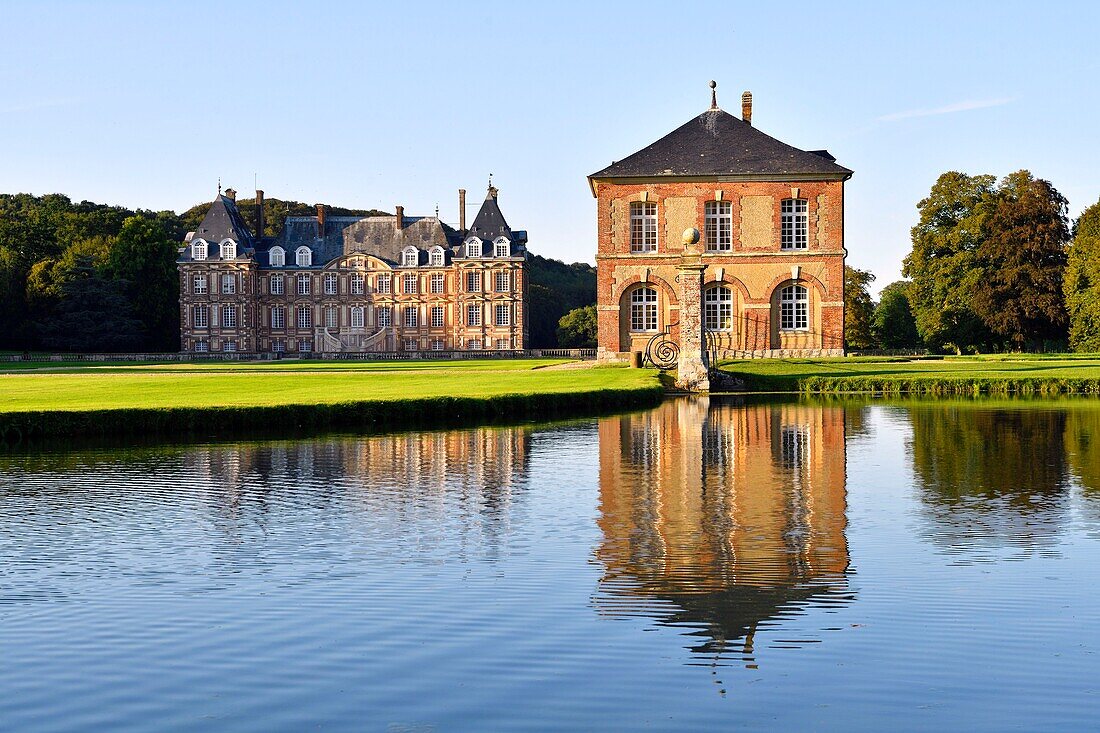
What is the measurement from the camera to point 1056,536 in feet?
29.2

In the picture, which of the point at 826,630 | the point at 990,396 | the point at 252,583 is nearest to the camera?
the point at 826,630

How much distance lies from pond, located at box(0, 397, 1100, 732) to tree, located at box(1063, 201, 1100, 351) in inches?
1446

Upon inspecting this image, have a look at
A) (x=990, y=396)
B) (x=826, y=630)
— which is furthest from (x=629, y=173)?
(x=826, y=630)

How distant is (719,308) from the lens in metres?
41.8

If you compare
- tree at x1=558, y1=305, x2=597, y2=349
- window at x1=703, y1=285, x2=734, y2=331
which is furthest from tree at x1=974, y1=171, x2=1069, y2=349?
tree at x1=558, y1=305, x2=597, y2=349

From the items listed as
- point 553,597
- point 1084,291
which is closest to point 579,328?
point 1084,291

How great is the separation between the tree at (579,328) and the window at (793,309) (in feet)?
107

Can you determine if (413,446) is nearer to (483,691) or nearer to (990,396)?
(483,691)

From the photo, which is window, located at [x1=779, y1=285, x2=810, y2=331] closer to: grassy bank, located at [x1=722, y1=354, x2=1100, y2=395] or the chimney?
grassy bank, located at [x1=722, y1=354, x2=1100, y2=395]

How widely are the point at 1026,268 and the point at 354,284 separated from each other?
137 feet

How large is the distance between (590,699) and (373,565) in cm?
309

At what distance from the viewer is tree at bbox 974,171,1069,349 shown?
50.6m

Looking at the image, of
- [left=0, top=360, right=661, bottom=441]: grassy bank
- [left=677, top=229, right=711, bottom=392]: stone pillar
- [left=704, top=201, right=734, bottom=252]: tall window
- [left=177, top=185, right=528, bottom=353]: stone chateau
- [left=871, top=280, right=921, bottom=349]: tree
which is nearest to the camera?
[left=0, top=360, right=661, bottom=441]: grassy bank

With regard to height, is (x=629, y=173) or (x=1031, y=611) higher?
(x=629, y=173)
